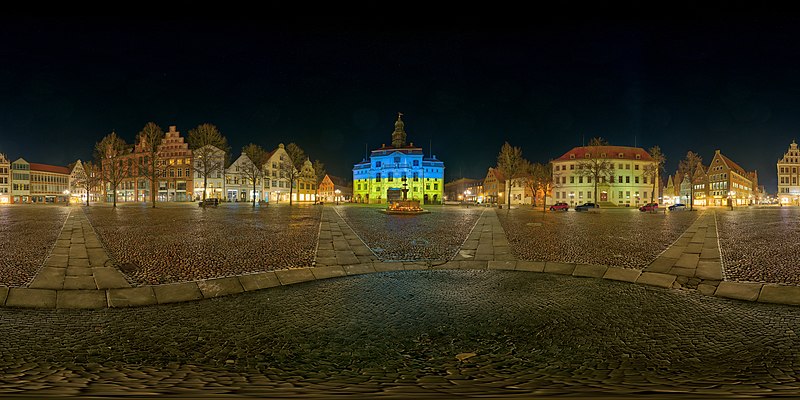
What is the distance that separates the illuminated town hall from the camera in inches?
4099

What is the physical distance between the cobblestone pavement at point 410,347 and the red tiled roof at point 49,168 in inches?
4914

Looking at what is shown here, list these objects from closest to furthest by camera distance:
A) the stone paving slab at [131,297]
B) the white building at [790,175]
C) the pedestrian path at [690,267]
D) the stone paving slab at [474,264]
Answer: the stone paving slab at [131,297], the pedestrian path at [690,267], the stone paving slab at [474,264], the white building at [790,175]

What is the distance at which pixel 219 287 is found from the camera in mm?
6090

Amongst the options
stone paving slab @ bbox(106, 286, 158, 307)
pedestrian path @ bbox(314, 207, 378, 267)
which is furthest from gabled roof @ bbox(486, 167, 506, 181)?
stone paving slab @ bbox(106, 286, 158, 307)

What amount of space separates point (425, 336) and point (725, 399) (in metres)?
2.42

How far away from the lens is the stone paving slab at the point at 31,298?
512 centimetres

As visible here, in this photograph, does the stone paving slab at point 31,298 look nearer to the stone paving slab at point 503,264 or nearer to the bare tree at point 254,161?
the stone paving slab at point 503,264

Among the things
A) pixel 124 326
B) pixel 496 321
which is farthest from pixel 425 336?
pixel 124 326

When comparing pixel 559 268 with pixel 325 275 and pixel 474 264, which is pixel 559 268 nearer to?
pixel 474 264

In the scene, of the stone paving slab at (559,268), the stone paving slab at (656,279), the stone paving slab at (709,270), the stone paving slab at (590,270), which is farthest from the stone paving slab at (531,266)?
the stone paving slab at (709,270)

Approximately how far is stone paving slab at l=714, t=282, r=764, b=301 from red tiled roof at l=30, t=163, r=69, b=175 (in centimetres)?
13037

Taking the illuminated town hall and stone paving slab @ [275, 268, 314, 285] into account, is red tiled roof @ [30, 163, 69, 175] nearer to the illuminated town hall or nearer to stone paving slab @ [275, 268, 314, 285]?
the illuminated town hall

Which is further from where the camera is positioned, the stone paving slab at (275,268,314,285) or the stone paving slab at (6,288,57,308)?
the stone paving slab at (275,268,314,285)

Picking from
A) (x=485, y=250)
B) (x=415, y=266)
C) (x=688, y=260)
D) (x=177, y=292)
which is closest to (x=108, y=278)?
(x=177, y=292)
